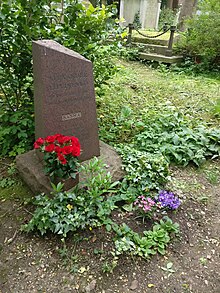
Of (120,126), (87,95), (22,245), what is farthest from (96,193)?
(120,126)

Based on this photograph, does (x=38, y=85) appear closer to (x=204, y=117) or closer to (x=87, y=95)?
(x=87, y=95)

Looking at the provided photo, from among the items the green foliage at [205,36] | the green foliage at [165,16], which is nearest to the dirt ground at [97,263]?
the green foliage at [205,36]

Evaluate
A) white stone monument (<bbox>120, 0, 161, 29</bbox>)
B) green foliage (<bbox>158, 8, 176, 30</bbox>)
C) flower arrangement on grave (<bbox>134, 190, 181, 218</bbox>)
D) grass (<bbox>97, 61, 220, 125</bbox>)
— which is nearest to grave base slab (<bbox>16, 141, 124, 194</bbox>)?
flower arrangement on grave (<bbox>134, 190, 181, 218</bbox>)

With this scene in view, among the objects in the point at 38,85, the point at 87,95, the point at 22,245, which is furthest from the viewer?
the point at 87,95

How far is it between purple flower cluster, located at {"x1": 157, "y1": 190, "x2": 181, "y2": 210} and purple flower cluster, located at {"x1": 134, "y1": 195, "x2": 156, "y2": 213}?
10cm

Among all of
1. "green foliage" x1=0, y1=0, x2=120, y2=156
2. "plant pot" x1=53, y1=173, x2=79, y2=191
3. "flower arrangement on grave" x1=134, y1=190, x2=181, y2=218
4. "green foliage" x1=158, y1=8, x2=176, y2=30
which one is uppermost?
"green foliage" x1=0, y1=0, x2=120, y2=156

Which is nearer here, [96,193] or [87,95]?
[96,193]

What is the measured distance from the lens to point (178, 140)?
3.37 metres

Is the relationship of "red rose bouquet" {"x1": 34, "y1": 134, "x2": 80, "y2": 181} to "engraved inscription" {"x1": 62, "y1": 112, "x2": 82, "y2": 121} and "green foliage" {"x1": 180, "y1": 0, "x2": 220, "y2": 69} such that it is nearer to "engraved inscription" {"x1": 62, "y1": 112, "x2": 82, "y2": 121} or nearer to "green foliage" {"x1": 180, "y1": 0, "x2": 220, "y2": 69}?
"engraved inscription" {"x1": 62, "y1": 112, "x2": 82, "y2": 121}

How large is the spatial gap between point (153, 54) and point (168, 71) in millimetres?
1145

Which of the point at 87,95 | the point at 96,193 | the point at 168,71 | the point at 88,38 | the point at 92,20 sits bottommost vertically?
the point at 168,71

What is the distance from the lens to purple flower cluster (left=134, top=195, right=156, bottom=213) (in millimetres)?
2300

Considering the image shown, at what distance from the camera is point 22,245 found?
2104 millimetres

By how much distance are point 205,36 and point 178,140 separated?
18.6 ft
